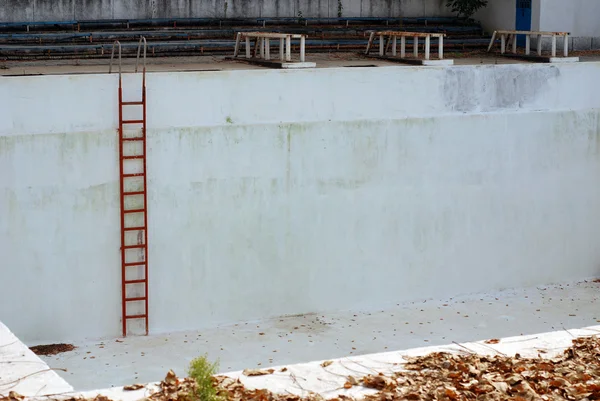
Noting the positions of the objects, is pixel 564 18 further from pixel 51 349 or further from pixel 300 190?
pixel 51 349

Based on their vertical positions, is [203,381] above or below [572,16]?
below

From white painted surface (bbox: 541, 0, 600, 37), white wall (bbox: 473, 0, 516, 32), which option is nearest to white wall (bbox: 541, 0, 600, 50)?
white painted surface (bbox: 541, 0, 600, 37)

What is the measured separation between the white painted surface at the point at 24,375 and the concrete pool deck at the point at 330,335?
235 cm

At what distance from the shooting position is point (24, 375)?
639cm

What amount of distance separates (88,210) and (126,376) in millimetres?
2032

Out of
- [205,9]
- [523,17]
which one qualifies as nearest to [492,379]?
[523,17]

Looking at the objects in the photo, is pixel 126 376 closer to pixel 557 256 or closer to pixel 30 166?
pixel 30 166

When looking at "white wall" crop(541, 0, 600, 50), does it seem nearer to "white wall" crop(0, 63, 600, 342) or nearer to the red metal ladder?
"white wall" crop(0, 63, 600, 342)

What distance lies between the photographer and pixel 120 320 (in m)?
10.6

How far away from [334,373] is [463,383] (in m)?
0.94

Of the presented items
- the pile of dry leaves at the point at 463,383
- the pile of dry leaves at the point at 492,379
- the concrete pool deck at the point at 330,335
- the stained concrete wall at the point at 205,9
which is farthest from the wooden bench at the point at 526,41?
the pile of dry leaves at the point at 463,383

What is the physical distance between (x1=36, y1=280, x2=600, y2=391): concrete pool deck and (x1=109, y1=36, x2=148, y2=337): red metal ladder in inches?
16.3

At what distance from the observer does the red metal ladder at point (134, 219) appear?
10.3m

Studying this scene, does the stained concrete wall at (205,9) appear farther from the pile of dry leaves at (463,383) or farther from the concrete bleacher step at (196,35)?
the pile of dry leaves at (463,383)
